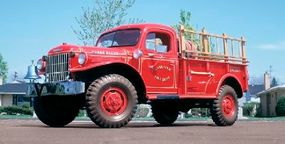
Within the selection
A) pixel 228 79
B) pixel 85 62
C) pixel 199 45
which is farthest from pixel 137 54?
pixel 228 79

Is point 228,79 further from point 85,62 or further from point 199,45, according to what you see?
point 85,62

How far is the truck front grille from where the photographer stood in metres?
10.1

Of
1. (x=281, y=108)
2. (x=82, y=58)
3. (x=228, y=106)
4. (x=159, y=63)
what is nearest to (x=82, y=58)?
(x=82, y=58)

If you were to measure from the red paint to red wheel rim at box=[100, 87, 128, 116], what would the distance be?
0.07ft

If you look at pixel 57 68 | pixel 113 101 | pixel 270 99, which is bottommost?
pixel 113 101

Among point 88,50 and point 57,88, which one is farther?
point 88,50

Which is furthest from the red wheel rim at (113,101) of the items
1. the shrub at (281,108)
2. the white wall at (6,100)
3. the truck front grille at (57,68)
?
the white wall at (6,100)

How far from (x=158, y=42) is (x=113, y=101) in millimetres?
2254

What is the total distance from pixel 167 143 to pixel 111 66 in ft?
13.1

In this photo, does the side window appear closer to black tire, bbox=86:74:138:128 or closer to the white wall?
black tire, bbox=86:74:138:128

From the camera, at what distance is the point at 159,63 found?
37.0 feet

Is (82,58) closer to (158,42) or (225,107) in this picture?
(158,42)

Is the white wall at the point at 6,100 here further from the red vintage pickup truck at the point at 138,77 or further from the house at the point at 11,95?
the red vintage pickup truck at the point at 138,77

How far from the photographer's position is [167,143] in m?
6.53
